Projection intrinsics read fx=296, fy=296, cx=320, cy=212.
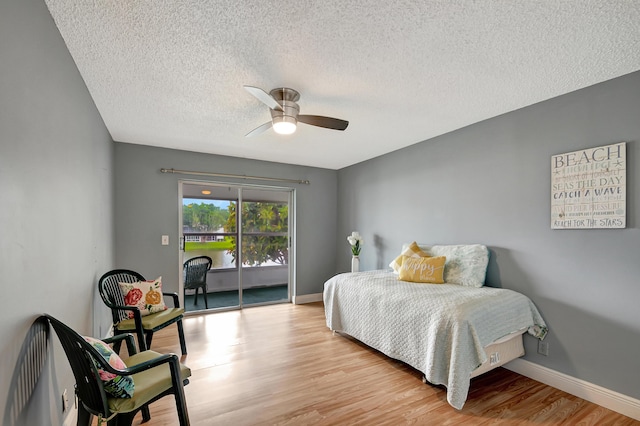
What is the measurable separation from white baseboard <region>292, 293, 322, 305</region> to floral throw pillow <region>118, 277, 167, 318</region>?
2.51 metres

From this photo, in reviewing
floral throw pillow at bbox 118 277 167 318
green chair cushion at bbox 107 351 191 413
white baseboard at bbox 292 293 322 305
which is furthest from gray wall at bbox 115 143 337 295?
green chair cushion at bbox 107 351 191 413

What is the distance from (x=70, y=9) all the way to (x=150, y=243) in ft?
10.4

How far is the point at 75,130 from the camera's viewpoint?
2055mm

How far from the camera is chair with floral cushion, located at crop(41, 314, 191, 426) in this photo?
1.40 m

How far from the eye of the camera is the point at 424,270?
10.5 feet

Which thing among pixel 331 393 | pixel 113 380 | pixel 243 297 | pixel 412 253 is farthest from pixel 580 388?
pixel 243 297

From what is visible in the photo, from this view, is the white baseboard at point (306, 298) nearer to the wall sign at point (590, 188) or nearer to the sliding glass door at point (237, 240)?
the sliding glass door at point (237, 240)

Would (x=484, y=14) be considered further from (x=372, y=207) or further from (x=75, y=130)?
(x=372, y=207)

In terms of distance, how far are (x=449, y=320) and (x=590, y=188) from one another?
1539 millimetres

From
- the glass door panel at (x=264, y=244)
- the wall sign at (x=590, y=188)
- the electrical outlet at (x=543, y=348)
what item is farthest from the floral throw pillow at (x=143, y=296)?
the wall sign at (x=590, y=188)

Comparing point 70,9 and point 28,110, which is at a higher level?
point 70,9

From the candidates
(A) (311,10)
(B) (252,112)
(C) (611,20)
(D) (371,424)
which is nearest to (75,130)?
(B) (252,112)

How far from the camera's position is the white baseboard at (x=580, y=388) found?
2.12m

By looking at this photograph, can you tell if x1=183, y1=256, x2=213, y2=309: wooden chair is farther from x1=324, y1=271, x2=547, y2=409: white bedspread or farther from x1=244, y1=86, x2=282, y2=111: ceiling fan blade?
x1=244, y1=86, x2=282, y2=111: ceiling fan blade
